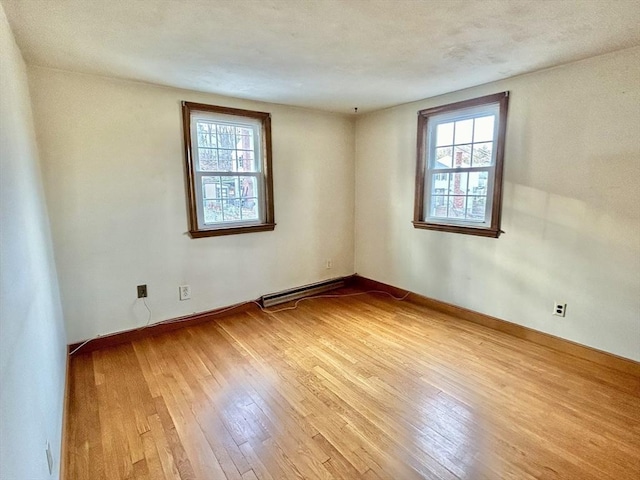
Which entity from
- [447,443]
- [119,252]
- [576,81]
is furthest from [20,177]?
[576,81]

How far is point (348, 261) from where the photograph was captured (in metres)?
4.36

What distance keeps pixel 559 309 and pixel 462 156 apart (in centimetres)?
155

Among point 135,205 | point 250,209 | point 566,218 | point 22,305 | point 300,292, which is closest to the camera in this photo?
point 22,305

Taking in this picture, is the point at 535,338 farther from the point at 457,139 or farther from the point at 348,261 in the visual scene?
the point at 348,261

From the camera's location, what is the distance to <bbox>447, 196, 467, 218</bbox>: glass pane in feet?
10.5

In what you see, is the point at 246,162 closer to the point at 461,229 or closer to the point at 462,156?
the point at 462,156

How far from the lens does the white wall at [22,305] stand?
950mm

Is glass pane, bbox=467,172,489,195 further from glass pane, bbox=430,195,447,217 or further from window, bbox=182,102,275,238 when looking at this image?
window, bbox=182,102,275,238

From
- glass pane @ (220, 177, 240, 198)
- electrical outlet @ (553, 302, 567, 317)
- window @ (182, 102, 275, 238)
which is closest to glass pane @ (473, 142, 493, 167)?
electrical outlet @ (553, 302, 567, 317)

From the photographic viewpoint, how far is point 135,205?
9.04ft

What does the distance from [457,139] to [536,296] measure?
158 cm

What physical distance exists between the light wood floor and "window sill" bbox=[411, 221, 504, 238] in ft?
2.96

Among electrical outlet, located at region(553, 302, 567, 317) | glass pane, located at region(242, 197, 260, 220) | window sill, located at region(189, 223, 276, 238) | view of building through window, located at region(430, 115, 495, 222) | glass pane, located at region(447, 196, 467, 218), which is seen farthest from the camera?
glass pane, located at region(242, 197, 260, 220)

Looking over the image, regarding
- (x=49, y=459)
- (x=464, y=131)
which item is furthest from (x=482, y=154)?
(x=49, y=459)
